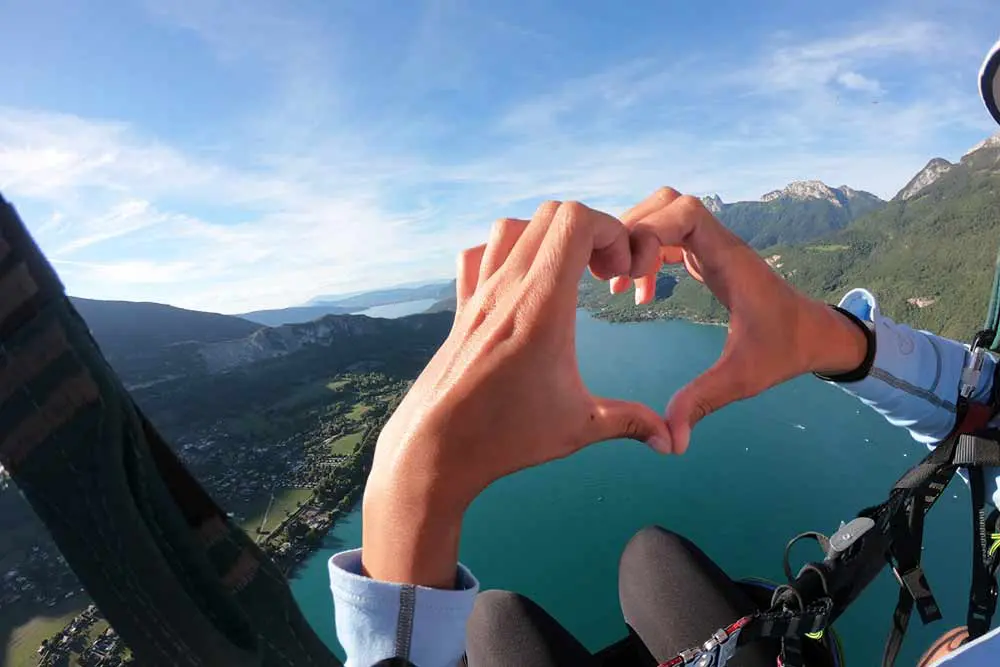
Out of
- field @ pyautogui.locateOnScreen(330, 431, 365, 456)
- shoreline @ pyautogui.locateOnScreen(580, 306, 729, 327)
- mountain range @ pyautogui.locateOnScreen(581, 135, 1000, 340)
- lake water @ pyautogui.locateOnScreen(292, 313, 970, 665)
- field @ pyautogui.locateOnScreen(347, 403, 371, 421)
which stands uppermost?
mountain range @ pyautogui.locateOnScreen(581, 135, 1000, 340)

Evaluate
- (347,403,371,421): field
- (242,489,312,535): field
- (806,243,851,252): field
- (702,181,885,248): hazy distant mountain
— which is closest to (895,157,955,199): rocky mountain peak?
A: (702,181,885,248): hazy distant mountain

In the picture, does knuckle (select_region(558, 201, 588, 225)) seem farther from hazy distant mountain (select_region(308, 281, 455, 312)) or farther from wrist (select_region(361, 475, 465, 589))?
hazy distant mountain (select_region(308, 281, 455, 312))

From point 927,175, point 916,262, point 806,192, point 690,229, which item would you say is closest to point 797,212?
point 806,192

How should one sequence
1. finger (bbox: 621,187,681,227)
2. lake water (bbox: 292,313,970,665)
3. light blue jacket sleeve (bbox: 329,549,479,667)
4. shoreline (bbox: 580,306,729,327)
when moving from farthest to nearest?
shoreline (bbox: 580,306,729,327), lake water (bbox: 292,313,970,665), finger (bbox: 621,187,681,227), light blue jacket sleeve (bbox: 329,549,479,667)

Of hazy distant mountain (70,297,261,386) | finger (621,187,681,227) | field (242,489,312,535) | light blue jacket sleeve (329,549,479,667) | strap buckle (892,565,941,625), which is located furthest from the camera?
hazy distant mountain (70,297,261,386)

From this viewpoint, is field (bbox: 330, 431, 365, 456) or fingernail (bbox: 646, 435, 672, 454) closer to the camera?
fingernail (bbox: 646, 435, 672, 454)
